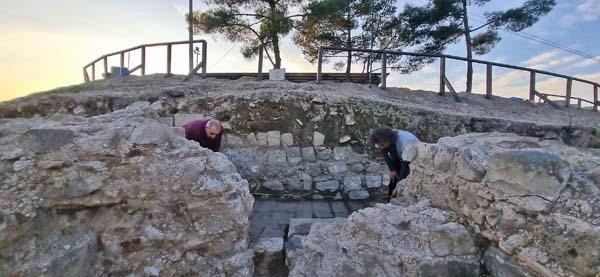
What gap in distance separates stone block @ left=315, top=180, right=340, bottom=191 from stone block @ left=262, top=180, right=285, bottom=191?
60cm

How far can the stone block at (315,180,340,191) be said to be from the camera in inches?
200

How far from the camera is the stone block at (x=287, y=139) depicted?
5445 millimetres

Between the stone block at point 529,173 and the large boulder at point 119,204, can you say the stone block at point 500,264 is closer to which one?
the stone block at point 529,173

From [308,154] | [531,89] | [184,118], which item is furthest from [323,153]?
[531,89]

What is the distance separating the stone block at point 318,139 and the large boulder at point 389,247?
2.90m

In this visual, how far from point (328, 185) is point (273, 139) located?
126cm

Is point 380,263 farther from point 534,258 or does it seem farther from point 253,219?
point 253,219

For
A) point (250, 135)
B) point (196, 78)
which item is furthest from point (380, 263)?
point (196, 78)

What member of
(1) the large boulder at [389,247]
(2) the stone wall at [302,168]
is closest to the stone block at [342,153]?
(2) the stone wall at [302,168]

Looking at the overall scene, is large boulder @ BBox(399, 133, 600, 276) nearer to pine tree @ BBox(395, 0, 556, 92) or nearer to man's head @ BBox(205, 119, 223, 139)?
man's head @ BBox(205, 119, 223, 139)

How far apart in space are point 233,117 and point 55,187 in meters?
3.47

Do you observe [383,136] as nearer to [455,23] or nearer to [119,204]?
[119,204]

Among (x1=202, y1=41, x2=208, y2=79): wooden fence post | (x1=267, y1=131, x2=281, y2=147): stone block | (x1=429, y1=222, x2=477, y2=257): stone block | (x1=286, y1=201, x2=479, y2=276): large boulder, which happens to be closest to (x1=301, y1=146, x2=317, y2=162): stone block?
(x1=267, y1=131, x2=281, y2=147): stone block

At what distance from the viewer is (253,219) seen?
3.57 metres
